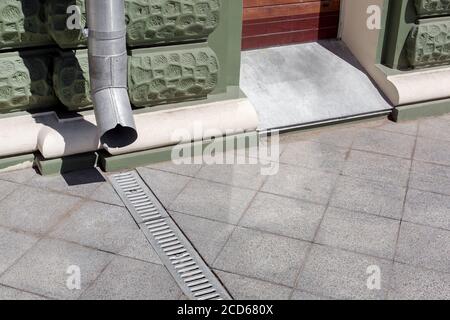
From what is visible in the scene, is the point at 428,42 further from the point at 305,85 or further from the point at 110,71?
the point at 110,71

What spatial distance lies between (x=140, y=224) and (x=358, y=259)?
2.05m

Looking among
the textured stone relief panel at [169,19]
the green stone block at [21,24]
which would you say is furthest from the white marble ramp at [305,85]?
the green stone block at [21,24]

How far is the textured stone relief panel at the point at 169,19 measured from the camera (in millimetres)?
6449

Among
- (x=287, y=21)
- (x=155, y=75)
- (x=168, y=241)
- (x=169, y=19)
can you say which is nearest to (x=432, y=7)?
(x=287, y=21)

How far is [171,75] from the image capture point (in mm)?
6930

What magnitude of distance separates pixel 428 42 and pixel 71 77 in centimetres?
479

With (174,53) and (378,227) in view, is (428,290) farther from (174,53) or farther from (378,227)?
(174,53)

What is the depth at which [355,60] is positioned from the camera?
8.98 m

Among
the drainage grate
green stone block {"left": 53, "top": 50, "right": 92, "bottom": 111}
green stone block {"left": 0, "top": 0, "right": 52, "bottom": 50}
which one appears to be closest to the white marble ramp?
the drainage grate

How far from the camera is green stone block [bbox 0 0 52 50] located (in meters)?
6.02

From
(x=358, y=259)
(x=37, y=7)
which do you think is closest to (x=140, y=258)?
(x=358, y=259)

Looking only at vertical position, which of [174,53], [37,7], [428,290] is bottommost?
[428,290]

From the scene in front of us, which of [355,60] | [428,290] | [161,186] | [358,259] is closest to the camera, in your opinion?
[428,290]

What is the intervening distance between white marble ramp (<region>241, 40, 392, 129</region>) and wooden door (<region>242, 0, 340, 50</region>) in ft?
0.45
